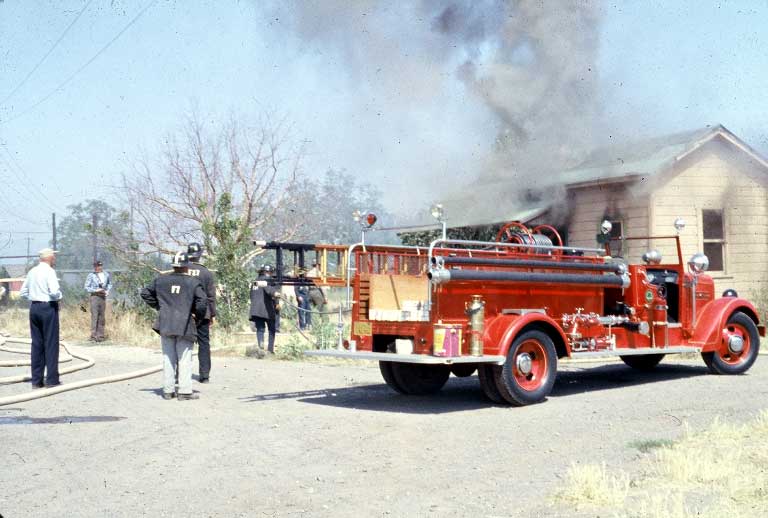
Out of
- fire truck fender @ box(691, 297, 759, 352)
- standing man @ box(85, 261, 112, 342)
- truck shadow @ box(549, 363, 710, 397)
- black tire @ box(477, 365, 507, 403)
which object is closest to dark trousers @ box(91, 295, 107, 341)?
standing man @ box(85, 261, 112, 342)

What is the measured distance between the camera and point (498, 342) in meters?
9.33

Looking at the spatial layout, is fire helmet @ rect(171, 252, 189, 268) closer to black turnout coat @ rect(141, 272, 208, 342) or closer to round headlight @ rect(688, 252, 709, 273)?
black turnout coat @ rect(141, 272, 208, 342)

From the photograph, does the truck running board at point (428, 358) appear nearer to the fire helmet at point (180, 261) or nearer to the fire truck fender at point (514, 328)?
the fire truck fender at point (514, 328)

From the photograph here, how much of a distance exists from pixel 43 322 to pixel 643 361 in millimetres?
8308

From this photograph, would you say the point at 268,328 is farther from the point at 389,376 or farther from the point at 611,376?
the point at 611,376

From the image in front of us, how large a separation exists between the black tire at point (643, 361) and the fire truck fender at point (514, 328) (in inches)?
136

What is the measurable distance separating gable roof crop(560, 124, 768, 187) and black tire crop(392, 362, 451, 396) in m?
8.62

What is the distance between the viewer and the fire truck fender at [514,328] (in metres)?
9.30

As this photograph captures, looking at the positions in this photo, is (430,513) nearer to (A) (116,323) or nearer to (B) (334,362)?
(B) (334,362)

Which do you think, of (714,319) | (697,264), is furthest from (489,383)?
(697,264)

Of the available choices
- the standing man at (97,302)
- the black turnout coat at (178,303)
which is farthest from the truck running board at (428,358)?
the standing man at (97,302)

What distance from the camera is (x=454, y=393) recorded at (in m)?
11.0

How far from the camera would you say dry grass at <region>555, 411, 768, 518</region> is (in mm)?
5184

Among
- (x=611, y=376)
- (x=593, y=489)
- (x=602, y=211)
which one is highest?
(x=602, y=211)
